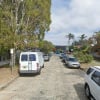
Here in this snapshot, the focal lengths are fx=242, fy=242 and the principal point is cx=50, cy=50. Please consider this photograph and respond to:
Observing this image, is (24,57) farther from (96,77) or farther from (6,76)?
(96,77)

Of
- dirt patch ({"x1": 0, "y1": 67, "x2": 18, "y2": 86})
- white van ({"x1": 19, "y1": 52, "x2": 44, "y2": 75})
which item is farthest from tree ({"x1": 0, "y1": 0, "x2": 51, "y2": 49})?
white van ({"x1": 19, "y1": 52, "x2": 44, "y2": 75})

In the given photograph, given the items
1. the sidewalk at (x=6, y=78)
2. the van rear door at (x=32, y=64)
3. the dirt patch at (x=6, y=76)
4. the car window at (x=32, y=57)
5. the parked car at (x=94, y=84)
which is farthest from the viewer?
the car window at (x=32, y=57)

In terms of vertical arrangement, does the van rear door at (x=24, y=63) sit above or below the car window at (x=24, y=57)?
below

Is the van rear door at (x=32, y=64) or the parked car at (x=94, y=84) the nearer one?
the parked car at (x=94, y=84)

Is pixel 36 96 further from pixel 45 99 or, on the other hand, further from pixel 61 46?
pixel 61 46

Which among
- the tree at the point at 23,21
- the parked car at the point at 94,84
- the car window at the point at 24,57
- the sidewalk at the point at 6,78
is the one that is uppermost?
the tree at the point at 23,21

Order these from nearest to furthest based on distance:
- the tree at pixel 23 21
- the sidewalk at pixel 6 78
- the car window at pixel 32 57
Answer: the sidewalk at pixel 6 78
the car window at pixel 32 57
the tree at pixel 23 21

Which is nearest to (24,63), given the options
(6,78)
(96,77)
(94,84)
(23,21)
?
(6,78)

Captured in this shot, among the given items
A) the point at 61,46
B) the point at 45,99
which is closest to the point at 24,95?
the point at 45,99

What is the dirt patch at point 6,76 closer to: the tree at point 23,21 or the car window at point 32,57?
the car window at point 32,57

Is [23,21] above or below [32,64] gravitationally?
above

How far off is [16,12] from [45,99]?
18993 mm

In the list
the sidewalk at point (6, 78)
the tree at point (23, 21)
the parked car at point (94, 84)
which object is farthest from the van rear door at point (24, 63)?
the parked car at point (94, 84)

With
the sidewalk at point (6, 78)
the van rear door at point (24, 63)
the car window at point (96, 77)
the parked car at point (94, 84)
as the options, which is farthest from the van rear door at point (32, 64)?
the car window at point (96, 77)
